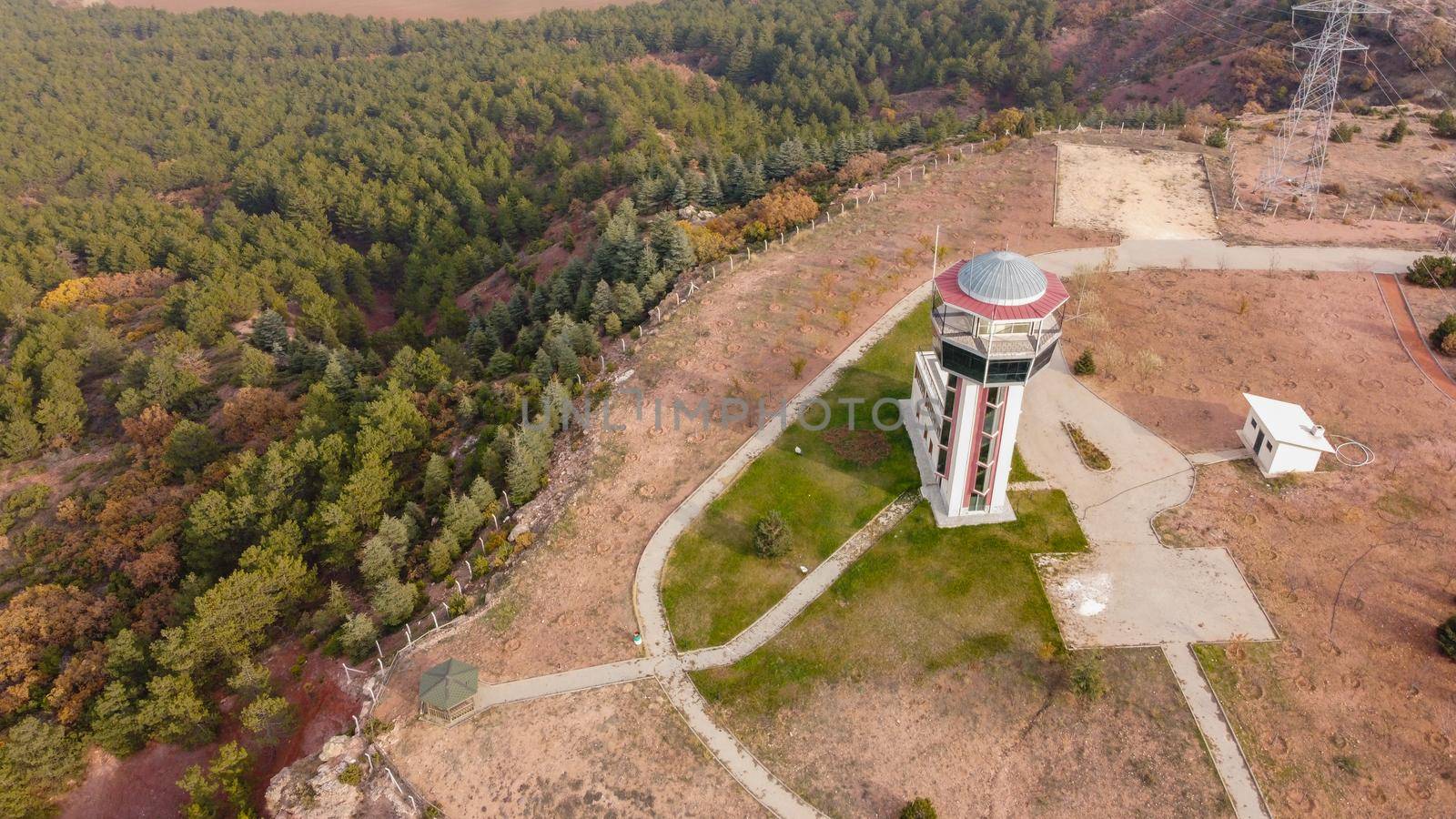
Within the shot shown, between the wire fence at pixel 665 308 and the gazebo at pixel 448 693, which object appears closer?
the gazebo at pixel 448 693

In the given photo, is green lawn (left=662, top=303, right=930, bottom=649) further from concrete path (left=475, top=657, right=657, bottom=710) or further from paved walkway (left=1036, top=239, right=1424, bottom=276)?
paved walkway (left=1036, top=239, right=1424, bottom=276)

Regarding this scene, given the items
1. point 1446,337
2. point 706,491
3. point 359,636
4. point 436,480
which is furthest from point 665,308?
point 1446,337

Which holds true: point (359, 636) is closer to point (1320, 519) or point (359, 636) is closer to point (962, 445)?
point (962, 445)

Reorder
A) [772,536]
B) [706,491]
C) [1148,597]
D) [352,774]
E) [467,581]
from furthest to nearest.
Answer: [706,491]
[467,581]
[772,536]
[1148,597]
[352,774]

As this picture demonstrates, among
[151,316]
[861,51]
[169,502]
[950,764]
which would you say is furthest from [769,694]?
[861,51]

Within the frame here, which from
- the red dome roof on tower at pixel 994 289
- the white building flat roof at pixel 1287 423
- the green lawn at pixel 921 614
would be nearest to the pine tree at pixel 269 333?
the green lawn at pixel 921 614

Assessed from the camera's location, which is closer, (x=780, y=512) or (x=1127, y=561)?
(x=1127, y=561)

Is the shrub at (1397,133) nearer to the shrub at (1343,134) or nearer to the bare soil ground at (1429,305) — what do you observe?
the shrub at (1343,134)
